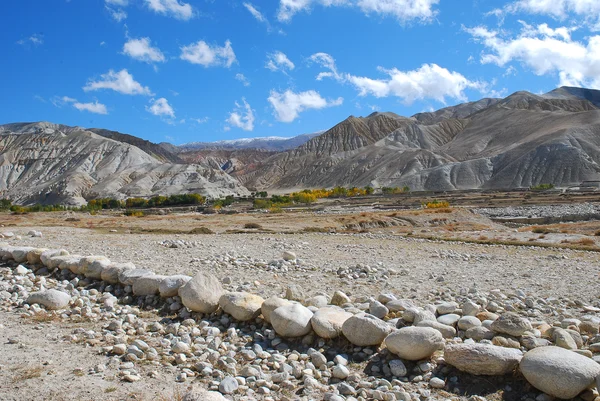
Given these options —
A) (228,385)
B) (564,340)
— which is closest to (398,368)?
(228,385)

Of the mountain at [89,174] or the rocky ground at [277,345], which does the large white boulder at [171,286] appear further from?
the mountain at [89,174]

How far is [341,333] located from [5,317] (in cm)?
614

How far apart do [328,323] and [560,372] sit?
306 centimetres

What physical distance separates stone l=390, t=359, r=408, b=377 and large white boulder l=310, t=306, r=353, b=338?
3.41 ft

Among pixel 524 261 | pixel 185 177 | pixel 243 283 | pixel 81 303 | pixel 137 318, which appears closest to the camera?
pixel 137 318

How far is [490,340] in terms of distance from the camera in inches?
269

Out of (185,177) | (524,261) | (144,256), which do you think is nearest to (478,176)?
(185,177)

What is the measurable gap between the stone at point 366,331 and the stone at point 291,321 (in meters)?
0.72

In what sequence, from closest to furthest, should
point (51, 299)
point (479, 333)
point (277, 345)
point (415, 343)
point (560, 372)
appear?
1. point (560, 372)
2. point (415, 343)
3. point (479, 333)
4. point (277, 345)
5. point (51, 299)

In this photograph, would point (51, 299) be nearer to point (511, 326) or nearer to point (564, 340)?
point (511, 326)

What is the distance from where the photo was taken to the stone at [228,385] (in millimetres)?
5695

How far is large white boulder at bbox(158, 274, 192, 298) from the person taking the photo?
9.28 metres

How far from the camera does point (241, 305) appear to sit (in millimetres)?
8203

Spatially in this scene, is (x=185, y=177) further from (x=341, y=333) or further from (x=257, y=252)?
(x=341, y=333)
